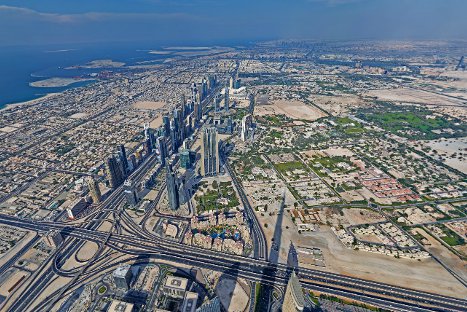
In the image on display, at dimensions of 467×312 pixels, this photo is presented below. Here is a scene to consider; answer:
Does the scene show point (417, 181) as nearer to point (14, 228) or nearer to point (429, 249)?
point (429, 249)

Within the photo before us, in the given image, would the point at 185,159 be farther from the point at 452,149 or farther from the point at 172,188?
the point at 452,149

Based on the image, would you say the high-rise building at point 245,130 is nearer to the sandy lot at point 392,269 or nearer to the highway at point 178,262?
the highway at point 178,262

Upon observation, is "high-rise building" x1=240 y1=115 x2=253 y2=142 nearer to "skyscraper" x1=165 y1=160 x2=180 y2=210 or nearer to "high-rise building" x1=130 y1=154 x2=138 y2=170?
"high-rise building" x1=130 y1=154 x2=138 y2=170

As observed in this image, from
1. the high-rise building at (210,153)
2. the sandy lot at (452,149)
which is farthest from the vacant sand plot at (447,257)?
the high-rise building at (210,153)

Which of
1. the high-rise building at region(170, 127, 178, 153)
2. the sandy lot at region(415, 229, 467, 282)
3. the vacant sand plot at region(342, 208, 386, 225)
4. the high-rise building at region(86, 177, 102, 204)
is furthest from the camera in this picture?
the high-rise building at region(170, 127, 178, 153)

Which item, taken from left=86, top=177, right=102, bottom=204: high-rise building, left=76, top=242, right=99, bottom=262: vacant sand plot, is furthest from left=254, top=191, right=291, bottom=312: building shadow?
left=86, top=177, right=102, bottom=204: high-rise building
